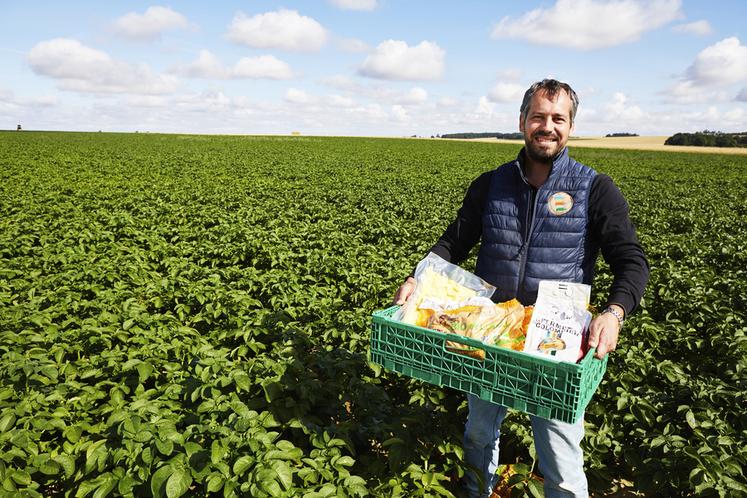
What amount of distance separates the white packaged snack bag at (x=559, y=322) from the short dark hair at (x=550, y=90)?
803mm

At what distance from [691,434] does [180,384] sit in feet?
11.5

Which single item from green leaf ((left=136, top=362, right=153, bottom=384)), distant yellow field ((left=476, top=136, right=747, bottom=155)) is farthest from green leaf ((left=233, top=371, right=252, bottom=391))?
distant yellow field ((left=476, top=136, right=747, bottom=155))

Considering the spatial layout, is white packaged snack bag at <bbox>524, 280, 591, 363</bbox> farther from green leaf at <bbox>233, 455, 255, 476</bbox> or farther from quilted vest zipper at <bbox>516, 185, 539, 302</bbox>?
green leaf at <bbox>233, 455, 255, 476</bbox>

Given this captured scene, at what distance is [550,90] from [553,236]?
2.20ft

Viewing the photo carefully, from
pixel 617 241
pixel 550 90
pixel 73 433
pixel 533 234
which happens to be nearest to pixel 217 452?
pixel 73 433

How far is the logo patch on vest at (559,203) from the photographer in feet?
7.60

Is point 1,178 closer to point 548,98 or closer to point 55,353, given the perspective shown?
point 55,353

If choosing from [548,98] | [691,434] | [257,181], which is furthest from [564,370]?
[257,181]

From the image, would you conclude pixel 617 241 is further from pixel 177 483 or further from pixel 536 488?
pixel 177 483

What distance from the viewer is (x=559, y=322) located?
2031mm

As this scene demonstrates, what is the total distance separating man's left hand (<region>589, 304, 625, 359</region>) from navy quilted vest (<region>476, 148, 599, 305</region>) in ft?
1.22

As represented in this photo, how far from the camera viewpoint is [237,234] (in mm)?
8430

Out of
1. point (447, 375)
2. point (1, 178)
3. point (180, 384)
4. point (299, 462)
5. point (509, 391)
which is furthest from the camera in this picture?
point (1, 178)

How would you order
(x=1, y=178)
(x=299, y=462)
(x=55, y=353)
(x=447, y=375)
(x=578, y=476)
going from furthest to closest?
(x=1, y=178), (x=55, y=353), (x=299, y=462), (x=578, y=476), (x=447, y=375)
